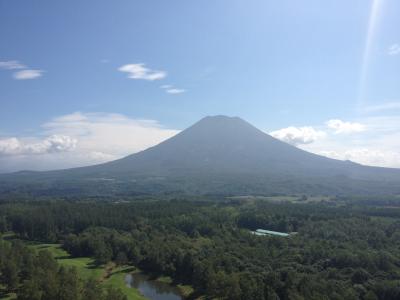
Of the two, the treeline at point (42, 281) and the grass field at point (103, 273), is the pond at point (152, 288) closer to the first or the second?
the grass field at point (103, 273)

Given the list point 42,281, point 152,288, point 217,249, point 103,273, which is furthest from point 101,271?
point 42,281

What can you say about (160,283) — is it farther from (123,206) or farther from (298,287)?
(123,206)

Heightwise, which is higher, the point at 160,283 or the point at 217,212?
the point at 217,212

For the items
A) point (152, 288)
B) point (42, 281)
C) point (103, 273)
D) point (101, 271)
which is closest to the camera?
point (42, 281)

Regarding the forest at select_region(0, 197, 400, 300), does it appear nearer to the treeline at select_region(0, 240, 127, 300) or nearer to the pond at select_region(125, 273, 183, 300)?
the treeline at select_region(0, 240, 127, 300)

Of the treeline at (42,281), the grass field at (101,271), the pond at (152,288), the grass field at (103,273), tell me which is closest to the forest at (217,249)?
the treeline at (42,281)

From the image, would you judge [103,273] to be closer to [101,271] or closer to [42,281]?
[101,271]

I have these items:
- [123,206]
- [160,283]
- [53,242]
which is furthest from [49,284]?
[123,206]
